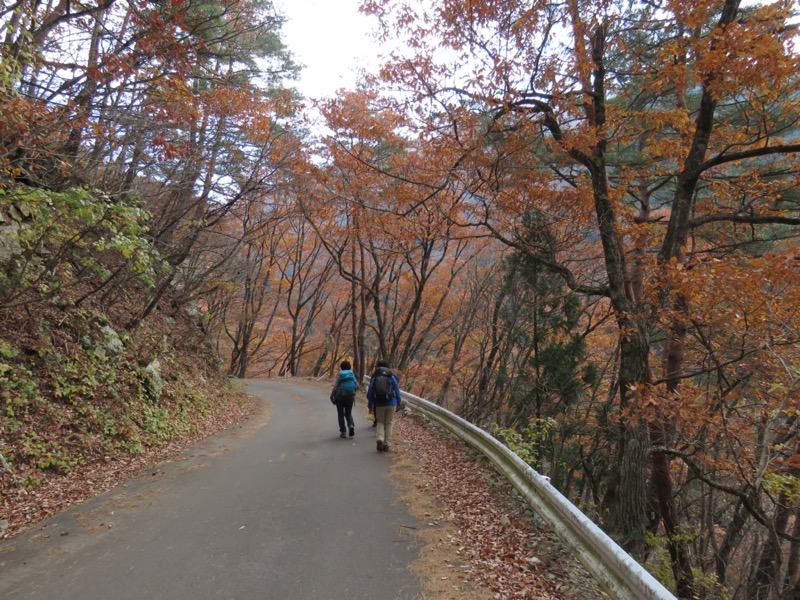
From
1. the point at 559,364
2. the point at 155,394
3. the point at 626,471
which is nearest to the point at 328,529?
the point at 626,471

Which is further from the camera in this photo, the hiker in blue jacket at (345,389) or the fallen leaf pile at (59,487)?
the hiker in blue jacket at (345,389)

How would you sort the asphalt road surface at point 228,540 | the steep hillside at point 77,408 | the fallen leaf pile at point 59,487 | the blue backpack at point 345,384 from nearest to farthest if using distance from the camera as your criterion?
the asphalt road surface at point 228,540, the fallen leaf pile at point 59,487, the steep hillside at point 77,408, the blue backpack at point 345,384

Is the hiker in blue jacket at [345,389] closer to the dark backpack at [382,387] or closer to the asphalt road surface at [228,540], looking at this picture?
the dark backpack at [382,387]

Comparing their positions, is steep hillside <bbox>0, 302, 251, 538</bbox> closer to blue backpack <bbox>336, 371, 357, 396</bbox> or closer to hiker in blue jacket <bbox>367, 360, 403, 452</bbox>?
blue backpack <bbox>336, 371, 357, 396</bbox>

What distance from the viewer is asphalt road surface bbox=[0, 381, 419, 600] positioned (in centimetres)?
364

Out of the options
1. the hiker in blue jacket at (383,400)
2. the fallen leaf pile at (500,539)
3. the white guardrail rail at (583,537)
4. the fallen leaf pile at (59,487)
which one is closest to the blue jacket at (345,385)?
the hiker in blue jacket at (383,400)

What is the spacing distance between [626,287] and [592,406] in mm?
7902

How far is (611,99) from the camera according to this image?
442 inches

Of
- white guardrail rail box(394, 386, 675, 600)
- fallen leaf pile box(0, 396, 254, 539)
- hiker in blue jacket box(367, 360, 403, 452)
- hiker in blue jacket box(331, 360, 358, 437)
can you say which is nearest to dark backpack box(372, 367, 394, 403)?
hiker in blue jacket box(367, 360, 403, 452)

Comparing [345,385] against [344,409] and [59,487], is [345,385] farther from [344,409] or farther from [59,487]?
[59,487]

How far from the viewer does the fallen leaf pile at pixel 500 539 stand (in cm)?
373

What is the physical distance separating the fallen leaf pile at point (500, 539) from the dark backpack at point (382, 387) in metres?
1.42

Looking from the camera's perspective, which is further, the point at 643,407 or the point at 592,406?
the point at 592,406

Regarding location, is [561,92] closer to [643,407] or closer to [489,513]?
[643,407]
